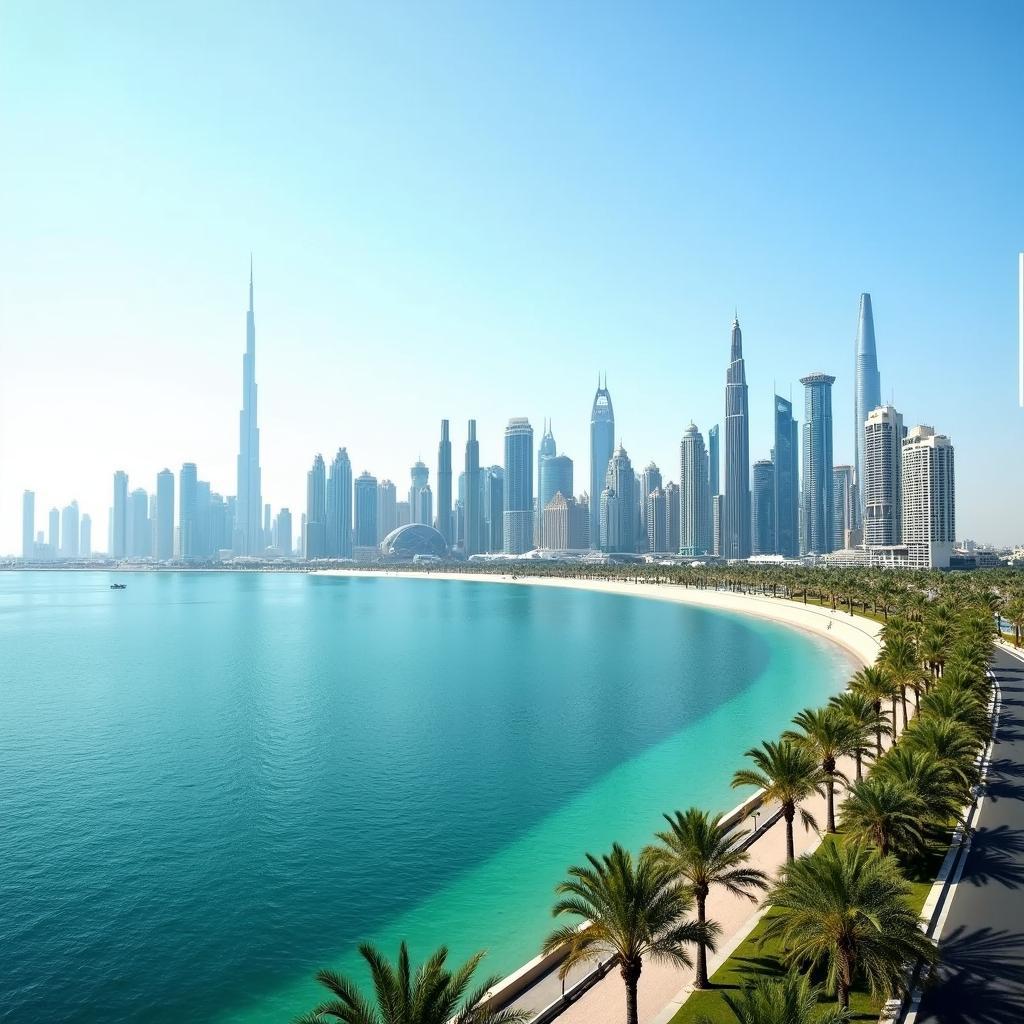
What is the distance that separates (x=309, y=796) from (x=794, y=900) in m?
28.5

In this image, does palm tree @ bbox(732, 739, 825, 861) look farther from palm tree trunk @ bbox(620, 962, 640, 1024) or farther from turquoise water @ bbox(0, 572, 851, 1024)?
palm tree trunk @ bbox(620, 962, 640, 1024)

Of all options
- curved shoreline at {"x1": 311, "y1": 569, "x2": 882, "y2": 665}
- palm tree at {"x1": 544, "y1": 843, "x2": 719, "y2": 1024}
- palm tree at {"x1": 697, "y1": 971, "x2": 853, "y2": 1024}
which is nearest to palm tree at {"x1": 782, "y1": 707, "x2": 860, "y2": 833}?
palm tree at {"x1": 544, "y1": 843, "x2": 719, "y2": 1024}

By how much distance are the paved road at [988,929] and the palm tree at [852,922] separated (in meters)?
1.09

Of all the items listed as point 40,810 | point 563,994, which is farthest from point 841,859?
point 40,810

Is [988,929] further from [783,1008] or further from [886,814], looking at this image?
[783,1008]

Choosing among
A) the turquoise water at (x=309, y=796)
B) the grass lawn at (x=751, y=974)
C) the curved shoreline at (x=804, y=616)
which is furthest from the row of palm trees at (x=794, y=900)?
the curved shoreline at (x=804, y=616)

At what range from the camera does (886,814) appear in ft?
82.6

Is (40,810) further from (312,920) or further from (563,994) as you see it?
(563,994)

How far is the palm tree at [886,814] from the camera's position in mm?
25250

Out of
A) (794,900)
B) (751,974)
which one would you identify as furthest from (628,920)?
(751,974)

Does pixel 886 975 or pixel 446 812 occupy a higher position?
pixel 886 975

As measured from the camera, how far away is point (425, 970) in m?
14.6

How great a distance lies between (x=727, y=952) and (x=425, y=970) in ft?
40.7

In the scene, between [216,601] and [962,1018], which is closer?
[962,1018]
